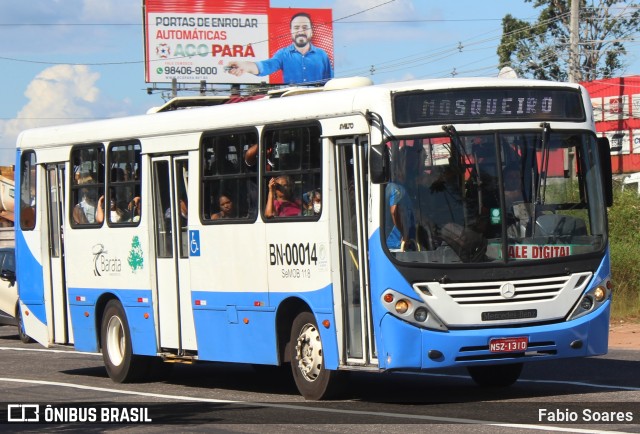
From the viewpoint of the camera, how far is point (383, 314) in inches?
512

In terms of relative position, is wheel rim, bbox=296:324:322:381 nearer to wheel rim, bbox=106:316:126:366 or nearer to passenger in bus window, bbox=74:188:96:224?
wheel rim, bbox=106:316:126:366

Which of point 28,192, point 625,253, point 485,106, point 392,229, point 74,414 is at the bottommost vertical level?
point 74,414

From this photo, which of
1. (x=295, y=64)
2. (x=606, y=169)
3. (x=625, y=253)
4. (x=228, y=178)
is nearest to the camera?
(x=606, y=169)

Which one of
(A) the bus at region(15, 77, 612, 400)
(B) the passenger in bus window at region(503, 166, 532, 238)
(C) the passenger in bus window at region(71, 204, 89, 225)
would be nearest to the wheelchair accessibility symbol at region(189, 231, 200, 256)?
(A) the bus at region(15, 77, 612, 400)

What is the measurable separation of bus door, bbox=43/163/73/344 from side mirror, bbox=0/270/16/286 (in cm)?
765

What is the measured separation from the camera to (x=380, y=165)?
1295 cm

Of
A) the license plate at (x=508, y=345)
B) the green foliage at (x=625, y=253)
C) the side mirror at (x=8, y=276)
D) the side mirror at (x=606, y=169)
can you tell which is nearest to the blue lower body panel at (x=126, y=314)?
the license plate at (x=508, y=345)

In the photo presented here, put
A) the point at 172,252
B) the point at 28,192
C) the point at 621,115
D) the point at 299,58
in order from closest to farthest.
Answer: the point at 172,252 → the point at 28,192 → the point at 621,115 → the point at 299,58

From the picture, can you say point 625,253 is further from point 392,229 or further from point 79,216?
point 392,229

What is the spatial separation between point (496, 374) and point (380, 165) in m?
3.18

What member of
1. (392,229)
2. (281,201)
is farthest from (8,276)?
(392,229)

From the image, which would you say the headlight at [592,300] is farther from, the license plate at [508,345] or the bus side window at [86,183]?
the bus side window at [86,183]

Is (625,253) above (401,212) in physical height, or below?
below

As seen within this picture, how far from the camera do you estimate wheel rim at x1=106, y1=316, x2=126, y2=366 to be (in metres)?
17.9
